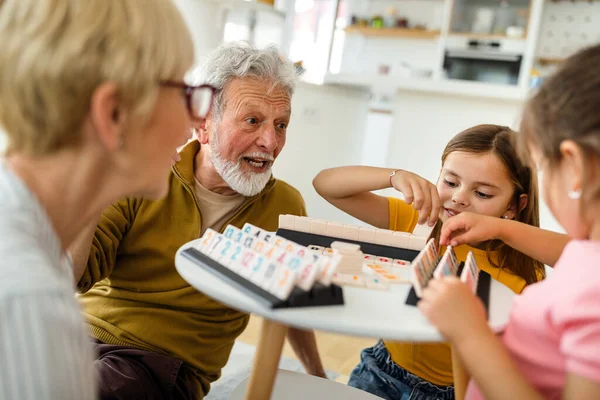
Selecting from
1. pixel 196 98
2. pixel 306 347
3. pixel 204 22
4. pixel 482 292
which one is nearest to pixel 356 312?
pixel 482 292

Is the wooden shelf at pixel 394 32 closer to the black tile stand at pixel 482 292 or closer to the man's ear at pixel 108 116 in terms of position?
the black tile stand at pixel 482 292

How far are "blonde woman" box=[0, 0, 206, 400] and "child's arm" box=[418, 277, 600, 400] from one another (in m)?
0.48

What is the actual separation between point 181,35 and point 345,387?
839 millimetres

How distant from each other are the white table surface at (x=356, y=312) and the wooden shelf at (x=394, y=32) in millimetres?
3793

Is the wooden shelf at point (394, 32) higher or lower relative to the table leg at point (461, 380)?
higher

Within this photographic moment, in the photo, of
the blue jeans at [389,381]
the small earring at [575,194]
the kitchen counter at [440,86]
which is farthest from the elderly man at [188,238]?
the kitchen counter at [440,86]

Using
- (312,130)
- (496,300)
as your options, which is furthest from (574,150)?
(312,130)

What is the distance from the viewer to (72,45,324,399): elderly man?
1308 millimetres

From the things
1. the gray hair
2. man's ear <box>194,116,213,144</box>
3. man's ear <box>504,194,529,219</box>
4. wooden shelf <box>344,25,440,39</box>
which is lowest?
man's ear <box>504,194,529,219</box>

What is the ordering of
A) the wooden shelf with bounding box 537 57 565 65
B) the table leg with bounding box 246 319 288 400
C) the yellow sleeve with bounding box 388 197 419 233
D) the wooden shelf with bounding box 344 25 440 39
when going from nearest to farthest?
the table leg with bounding box 246 319 288 400 → the yellow sleeve with bounding box 388 197 419 233 → the wooden shelf with bounding box 537 57 565 65 → the wooden shelf with bounding box 344 25 440 39

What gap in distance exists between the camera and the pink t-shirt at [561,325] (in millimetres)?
689

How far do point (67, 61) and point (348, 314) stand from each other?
0.52m

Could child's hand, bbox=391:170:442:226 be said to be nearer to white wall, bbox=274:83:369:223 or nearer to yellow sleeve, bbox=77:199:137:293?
yellow sleeve, bbox=77:199:137:293

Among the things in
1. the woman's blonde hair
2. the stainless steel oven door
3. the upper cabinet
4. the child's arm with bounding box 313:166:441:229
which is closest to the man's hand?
the child's arm with bounding box 313:166:441:229
